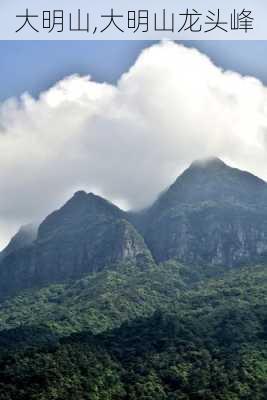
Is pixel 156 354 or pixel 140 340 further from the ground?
pixel 140 340

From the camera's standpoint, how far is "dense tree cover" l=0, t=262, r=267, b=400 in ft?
323

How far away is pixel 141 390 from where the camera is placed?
103 m

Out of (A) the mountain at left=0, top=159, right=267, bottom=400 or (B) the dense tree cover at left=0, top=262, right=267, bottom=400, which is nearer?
(B) the dense tree cover at left=0, top=262, right=267, bottom=400

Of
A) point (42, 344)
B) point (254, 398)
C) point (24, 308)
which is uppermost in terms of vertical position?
point (24, 308)

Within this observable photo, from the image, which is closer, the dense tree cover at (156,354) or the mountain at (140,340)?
the dense tree cover at (156,354)

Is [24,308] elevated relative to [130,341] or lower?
elevated

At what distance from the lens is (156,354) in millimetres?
122250

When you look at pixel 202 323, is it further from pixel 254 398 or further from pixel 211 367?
pixel 254 398

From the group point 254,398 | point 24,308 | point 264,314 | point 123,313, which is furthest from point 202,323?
point 24,308

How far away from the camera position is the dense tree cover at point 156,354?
323 feet

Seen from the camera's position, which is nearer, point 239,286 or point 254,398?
point 254,398

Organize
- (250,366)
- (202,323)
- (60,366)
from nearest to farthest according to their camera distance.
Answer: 1. (60,366)
2. (250,366)
3. (202,323)

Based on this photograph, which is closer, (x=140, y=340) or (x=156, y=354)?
(x=156, y=354)

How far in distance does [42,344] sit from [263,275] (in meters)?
74.0
